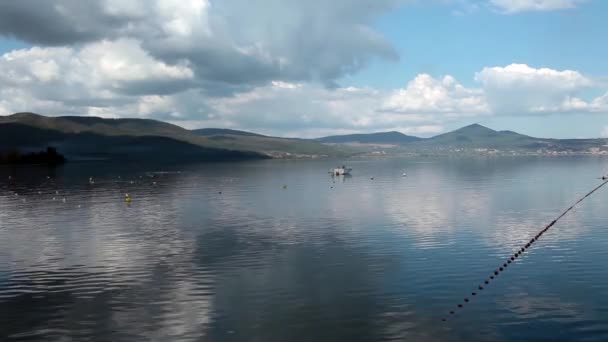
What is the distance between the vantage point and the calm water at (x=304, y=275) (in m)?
38.2

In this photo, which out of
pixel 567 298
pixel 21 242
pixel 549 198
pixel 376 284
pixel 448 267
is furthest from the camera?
pixel 549 198

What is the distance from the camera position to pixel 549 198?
122875mm

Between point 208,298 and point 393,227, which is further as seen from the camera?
point 393,227

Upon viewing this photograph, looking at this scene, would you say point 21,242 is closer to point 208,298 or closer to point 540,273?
point 208,298

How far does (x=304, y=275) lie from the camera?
A: 5306 cm

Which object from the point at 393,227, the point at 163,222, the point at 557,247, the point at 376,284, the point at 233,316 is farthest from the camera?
the point at 163,222

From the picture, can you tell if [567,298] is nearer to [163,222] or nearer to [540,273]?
[540,273]

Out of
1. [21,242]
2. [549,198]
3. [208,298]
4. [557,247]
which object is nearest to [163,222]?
[21,242]

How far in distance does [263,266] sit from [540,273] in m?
26.3

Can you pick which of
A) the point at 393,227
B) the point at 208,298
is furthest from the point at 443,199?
the point at 208,298

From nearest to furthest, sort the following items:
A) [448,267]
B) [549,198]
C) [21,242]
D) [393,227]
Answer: [448,267]
[21,242]
[393,227]
[549,198]

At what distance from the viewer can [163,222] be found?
312ft

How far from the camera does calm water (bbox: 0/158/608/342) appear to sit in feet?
125

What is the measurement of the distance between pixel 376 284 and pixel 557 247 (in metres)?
26.9
